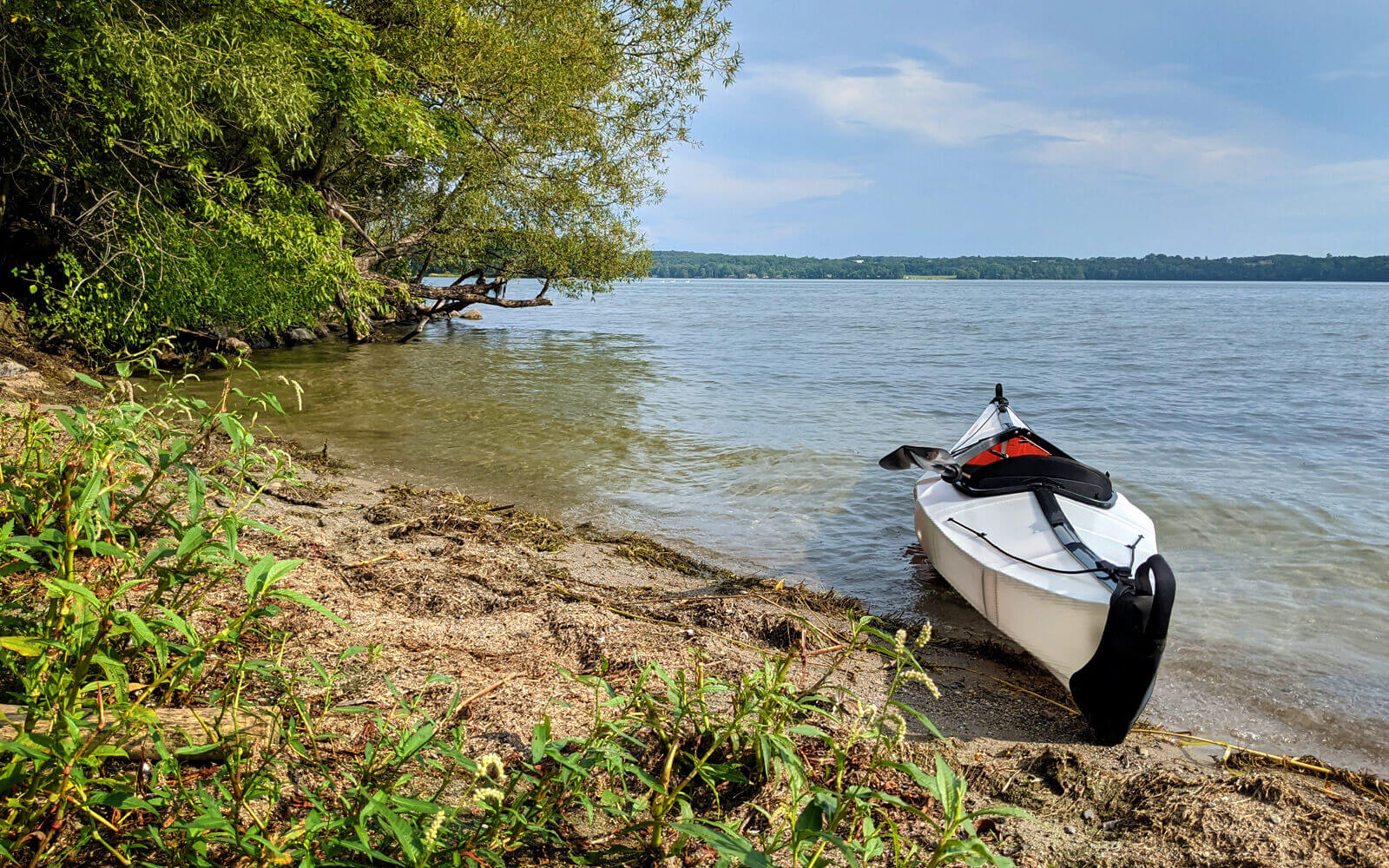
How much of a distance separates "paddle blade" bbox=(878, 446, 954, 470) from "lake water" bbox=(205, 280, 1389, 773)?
0.74 meters

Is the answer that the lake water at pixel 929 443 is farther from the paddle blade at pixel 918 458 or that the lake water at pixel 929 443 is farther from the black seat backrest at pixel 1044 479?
the black seat backrest at pixel 1044 479

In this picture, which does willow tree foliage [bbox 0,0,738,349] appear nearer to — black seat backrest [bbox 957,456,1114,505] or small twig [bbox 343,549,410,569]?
small twig [bbox 343,549,410,569]

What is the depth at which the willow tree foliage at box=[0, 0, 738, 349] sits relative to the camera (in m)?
9.58

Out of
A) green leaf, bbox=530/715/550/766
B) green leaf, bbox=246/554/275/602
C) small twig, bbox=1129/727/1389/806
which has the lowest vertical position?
small twig, bbox=1129/727/1389/806

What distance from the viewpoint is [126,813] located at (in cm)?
187

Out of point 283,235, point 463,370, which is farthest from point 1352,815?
point 463,370

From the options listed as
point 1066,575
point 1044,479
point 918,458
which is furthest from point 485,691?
point 918,458

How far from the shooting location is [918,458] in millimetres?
7066

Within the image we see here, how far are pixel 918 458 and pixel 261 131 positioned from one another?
436 inches

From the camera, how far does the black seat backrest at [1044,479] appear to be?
5.66 metres

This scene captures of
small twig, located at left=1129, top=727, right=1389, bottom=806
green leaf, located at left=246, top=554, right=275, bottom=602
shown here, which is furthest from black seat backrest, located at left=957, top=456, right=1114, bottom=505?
green leaf, located at left=246, top=554, right=275, bottom=602

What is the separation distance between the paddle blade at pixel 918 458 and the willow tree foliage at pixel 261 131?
29.0 feet

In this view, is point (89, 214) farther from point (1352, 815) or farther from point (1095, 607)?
point (1352, 815)

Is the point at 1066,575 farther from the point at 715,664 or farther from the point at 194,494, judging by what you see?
the point at 194,494
